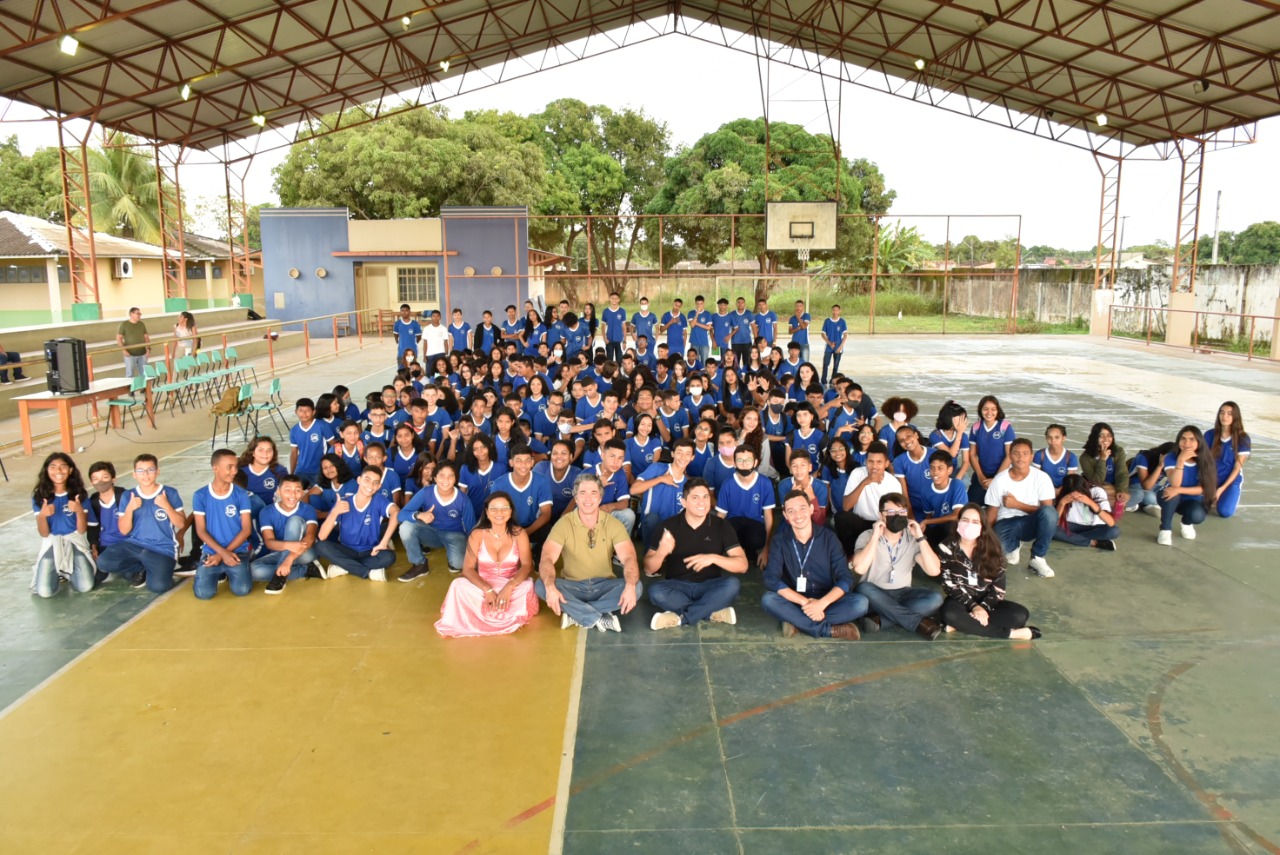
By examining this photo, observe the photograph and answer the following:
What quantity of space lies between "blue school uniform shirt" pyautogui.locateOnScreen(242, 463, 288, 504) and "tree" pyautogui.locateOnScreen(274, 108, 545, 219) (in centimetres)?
2470

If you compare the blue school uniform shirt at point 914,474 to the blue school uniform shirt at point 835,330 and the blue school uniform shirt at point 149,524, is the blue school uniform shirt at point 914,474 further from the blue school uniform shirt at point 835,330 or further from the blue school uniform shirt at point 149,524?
the blue school uniform shirt at point 835,330

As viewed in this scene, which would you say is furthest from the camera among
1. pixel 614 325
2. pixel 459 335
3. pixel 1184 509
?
pixel 614 325

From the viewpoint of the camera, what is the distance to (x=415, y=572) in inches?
262

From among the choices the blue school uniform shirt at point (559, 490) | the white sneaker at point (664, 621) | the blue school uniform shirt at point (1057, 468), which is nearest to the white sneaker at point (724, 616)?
the white sneaker at point (664, 621)

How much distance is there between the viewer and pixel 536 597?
19.1 feet

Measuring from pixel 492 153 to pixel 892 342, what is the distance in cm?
1581

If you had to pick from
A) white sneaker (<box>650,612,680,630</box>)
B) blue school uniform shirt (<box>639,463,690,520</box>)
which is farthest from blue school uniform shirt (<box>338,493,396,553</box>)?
white sneaker (<box>650,612,680,630</box>)

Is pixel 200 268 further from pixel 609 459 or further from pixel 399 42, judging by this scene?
pixel 609 459

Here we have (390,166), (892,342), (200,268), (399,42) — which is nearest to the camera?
(399,42)

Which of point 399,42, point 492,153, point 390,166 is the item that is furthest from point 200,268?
point 399,42

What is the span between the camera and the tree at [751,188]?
29828 millimetres

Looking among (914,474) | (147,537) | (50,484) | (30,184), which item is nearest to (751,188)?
(914,474)

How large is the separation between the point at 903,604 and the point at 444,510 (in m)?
3.35

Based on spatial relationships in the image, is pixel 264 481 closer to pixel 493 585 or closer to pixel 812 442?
pixel 493 585
